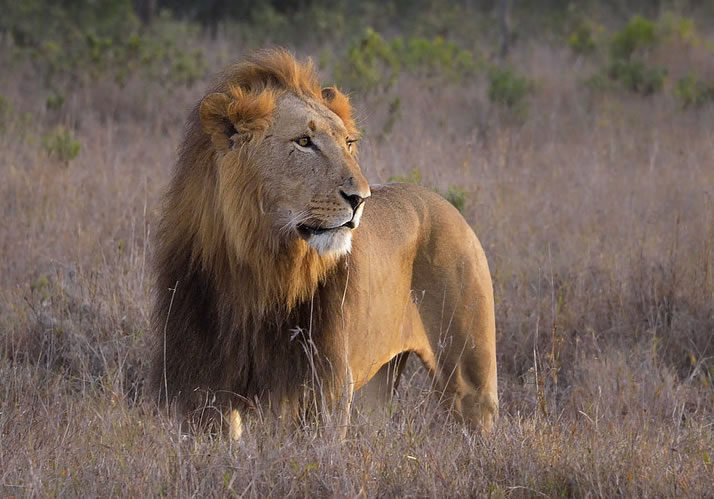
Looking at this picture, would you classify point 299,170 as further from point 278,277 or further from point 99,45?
point 99,45

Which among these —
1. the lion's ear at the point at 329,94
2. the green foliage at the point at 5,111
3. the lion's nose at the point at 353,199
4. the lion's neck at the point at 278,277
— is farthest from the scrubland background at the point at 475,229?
the lion's ear at the point at 329,94

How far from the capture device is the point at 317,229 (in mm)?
3502

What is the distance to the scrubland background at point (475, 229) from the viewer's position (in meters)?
3.54

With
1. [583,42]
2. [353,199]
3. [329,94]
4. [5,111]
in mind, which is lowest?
[5,111]

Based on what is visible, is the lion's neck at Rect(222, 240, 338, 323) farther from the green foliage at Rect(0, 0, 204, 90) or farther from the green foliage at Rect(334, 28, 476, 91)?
the green foliage at Rect(0, 0, 204, 90)

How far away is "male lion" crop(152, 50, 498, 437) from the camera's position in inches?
141

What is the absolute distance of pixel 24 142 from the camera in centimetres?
835

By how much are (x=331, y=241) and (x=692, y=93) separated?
8736 millimetres

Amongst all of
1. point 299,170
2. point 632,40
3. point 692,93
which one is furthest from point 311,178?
point 632,40

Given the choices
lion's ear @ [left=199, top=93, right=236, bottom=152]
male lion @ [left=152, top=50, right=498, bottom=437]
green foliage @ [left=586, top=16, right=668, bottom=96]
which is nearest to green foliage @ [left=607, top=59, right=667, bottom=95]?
green foliage @ [left=586, top=16, right=668, bottom=96]

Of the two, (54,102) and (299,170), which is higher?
(299,170)

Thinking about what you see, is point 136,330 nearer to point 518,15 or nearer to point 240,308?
point 240,308

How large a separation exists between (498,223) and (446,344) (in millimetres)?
2712

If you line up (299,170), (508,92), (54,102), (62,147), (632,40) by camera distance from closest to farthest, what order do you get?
(299,170) → (62,147) → (54,102) → (508,92) → (632,40)
